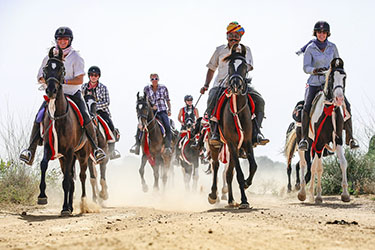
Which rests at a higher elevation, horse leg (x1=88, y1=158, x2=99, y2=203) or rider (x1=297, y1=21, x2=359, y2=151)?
rider (x1=297, y1=21, x2=359, y2=151)

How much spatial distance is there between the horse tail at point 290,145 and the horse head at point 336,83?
7048 millimetres

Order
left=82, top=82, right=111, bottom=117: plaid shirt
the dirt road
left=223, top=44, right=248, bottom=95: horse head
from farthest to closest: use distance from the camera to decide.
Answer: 1. left=82, top=82, right=111, bottom=117: plaid shirt
2. left=223, top=44, right=248, bottom=95: horse head
3. the dirt road

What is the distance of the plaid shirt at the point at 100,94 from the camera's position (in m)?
15.6

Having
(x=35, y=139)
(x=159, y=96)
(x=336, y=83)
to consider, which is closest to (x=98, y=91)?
(x=159, y=96)

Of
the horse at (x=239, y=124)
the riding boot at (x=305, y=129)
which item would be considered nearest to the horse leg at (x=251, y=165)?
the horse at (x=239, y=124)

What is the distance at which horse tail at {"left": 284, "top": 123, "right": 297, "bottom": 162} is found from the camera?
62.1ft

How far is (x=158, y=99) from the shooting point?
18.6 m

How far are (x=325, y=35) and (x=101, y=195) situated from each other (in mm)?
7691

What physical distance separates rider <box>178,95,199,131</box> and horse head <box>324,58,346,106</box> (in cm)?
929

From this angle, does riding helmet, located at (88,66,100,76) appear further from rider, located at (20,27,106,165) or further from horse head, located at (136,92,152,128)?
rider, located at (20,27,106,165)

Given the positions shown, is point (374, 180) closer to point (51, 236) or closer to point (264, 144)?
point (264, 144)

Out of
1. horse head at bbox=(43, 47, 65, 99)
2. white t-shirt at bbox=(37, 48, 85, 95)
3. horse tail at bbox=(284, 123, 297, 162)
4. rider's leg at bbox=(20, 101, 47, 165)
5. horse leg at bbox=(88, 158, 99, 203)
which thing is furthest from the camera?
horse tail at bbox=(284, 123, 297, 162)

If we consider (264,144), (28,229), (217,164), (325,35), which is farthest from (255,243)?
(325,35)

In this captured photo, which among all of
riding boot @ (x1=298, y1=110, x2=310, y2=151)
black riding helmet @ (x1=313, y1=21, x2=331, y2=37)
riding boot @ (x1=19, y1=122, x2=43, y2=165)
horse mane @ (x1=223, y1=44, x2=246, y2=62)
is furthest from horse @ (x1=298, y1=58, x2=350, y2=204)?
riding boot @ (x1=19, y1=122, x2=43, y2=165)
